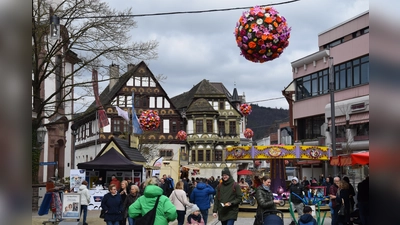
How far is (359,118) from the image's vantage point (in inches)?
1671

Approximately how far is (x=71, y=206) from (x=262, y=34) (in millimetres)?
10001

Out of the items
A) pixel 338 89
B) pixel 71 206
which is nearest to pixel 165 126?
pixel 338 89

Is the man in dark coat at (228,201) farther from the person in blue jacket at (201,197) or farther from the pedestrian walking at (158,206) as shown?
the person in blue jacket at (201,197)

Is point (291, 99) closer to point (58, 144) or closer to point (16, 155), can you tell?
point (58, 144)

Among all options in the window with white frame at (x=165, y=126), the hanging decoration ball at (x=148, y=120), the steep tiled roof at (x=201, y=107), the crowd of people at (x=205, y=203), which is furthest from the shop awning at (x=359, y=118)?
the steep tiled roof at (x=201, y=107)

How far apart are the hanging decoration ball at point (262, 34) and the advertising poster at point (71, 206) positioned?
30.4 ft

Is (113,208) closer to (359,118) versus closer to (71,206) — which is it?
(71,206)

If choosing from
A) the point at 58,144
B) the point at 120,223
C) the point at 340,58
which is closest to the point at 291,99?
the point at 340,58

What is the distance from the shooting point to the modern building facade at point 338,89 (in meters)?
42.4

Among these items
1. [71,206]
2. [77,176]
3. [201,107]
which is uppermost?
[201,107]

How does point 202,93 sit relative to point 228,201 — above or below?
above

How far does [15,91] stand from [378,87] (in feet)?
6.59

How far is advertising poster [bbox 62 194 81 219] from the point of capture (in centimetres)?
1788

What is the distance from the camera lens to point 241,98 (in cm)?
10388
